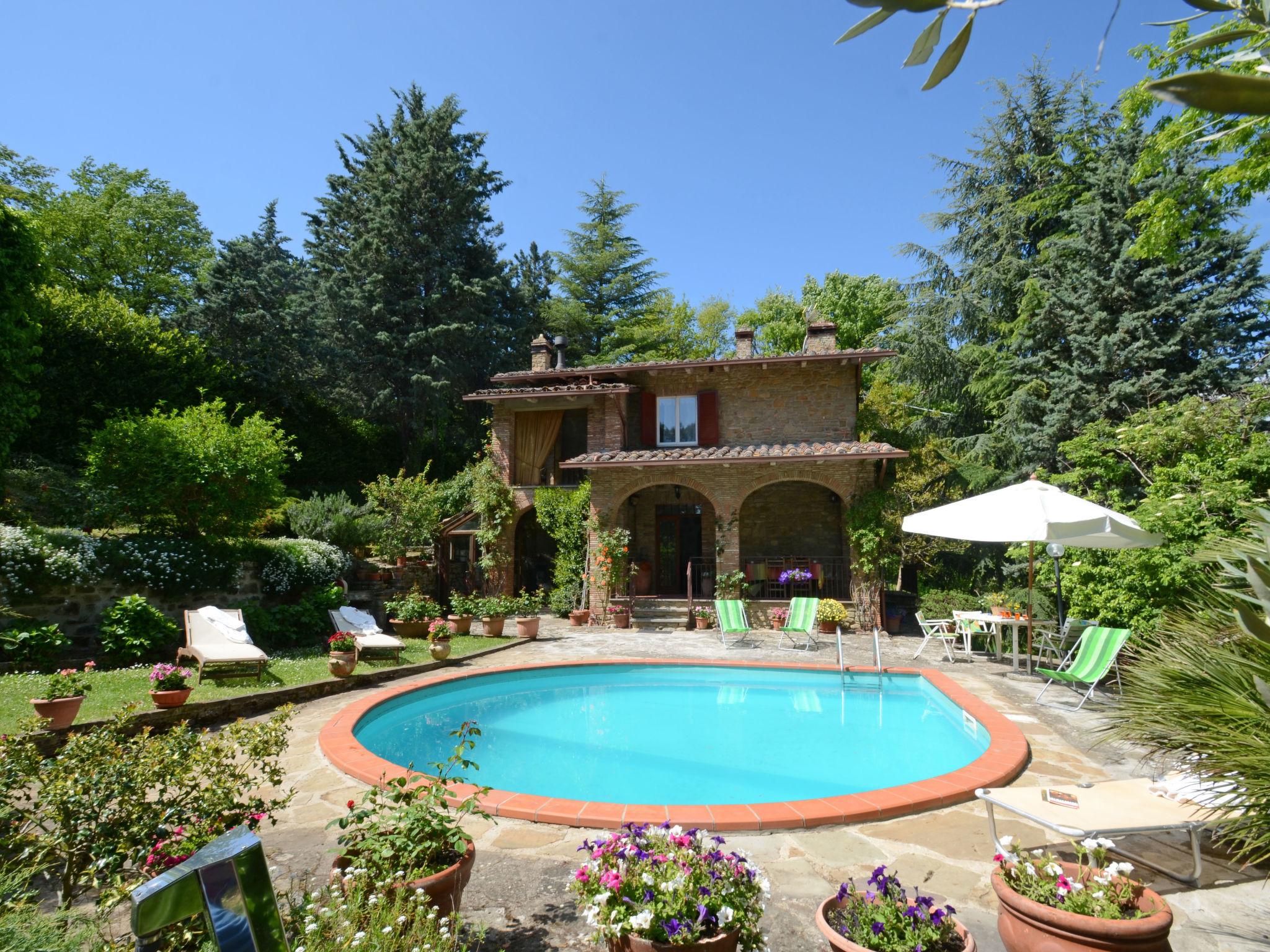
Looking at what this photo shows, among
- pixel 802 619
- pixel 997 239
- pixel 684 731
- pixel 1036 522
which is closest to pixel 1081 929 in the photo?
pixel 684 731

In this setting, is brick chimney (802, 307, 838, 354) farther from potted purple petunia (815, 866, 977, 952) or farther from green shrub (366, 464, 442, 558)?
potted purple petunia (815, 866, 977, 952)

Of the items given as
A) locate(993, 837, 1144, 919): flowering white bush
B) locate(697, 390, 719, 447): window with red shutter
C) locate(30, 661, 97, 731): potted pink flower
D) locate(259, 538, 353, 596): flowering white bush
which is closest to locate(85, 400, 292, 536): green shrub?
locate(259, 538, 353, 596): flowering white bush

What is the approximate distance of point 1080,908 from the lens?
94.0 inches

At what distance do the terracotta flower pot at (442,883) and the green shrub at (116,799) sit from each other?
41 cm

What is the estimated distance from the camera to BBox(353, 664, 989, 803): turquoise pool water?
6027 millimetres

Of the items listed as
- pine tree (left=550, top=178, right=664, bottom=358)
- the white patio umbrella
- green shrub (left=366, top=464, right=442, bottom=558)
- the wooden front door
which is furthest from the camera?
pine tree (left=550, top=178, right=664, bottom=358)

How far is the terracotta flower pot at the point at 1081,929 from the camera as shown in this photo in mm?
2281

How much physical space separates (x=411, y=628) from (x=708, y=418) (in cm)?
907

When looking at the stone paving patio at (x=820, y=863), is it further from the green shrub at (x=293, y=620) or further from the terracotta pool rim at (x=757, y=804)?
the green shrub at (x=293, y=620)

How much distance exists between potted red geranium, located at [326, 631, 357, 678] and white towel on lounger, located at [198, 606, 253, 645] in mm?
1206

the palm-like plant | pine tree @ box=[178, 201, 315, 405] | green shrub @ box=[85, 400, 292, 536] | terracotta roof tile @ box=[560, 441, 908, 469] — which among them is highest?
pine tree @ box=[178, 201, 315, 405]

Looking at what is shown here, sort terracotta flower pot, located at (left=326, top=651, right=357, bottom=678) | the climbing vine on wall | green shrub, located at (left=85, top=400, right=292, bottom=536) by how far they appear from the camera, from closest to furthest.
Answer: terracotta flower pot, located at (left=326, top=651, right=357, bottom=678), green shrub, located at (left=85, top=400, right=292, bottom=536), the climbing vine on wall

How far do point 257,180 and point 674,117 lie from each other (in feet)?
29.5

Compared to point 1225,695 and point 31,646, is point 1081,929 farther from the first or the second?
point 31,646
